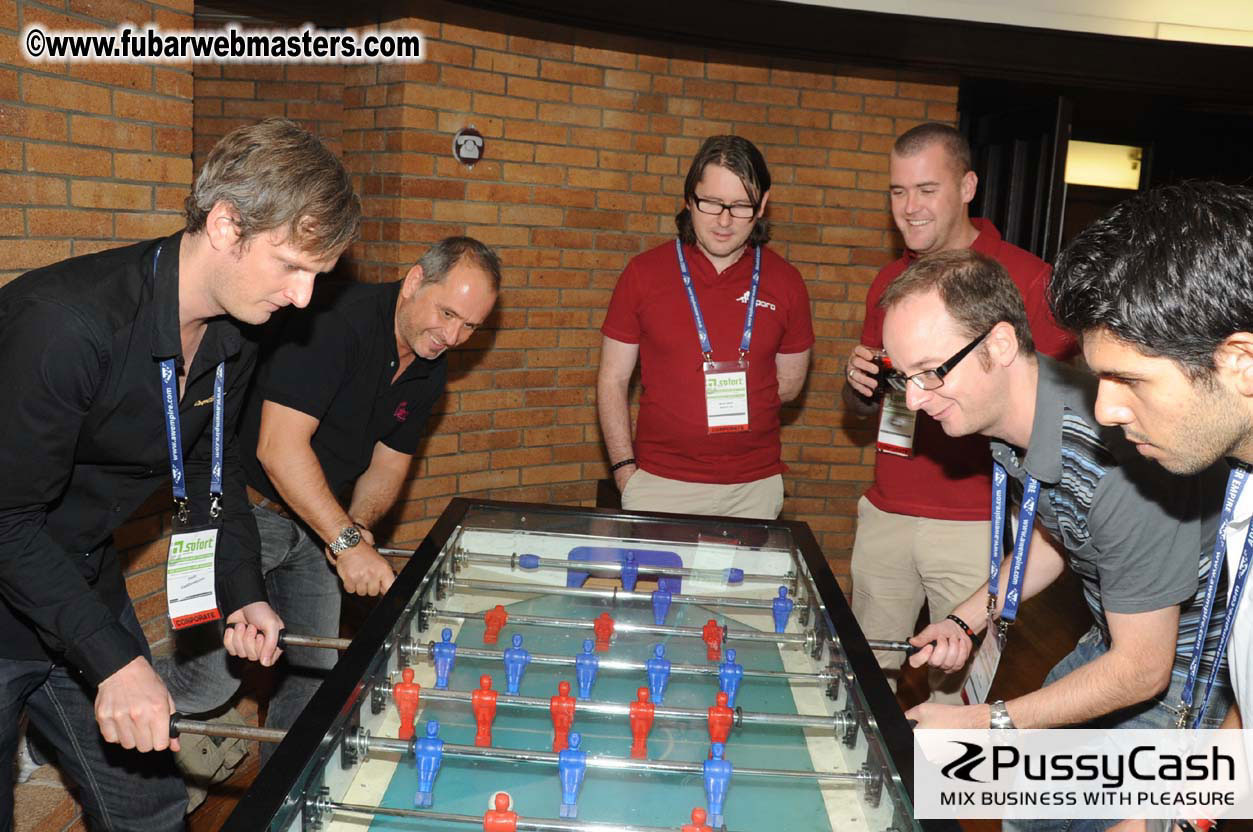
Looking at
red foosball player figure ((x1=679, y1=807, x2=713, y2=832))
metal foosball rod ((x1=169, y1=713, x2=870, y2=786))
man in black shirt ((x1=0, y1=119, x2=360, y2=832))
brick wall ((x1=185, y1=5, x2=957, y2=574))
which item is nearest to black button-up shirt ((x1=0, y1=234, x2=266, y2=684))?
man in black shirt ((x1=0, y1=119, x2=360, y2=832))

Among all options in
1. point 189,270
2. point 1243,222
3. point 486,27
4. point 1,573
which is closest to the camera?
point 1243,222

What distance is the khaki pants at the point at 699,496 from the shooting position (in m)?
3.19

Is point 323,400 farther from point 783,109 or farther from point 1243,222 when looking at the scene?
point 783,109

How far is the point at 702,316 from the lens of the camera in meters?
3.21

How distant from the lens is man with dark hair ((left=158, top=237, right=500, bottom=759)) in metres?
2.44

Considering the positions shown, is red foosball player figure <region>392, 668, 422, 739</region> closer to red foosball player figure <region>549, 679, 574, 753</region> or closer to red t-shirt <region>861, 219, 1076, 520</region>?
red foosball player figure <region>549, 679, 574, 753</region>

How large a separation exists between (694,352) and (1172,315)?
1911 mm

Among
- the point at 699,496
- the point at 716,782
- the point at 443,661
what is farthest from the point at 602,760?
the point at 699,496

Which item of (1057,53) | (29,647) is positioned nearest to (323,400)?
(29,647)

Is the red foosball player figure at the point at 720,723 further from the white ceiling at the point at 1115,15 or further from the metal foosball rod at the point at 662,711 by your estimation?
the white ceiling at the point at 1115,15

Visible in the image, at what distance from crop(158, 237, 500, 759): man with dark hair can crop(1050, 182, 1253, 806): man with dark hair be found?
62.6 inches

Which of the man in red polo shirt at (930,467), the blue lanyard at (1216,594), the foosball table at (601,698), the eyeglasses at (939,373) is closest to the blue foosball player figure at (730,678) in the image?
the foosball table at (601,698)

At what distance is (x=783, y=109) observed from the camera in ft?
14.9

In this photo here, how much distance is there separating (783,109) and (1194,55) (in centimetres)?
179
